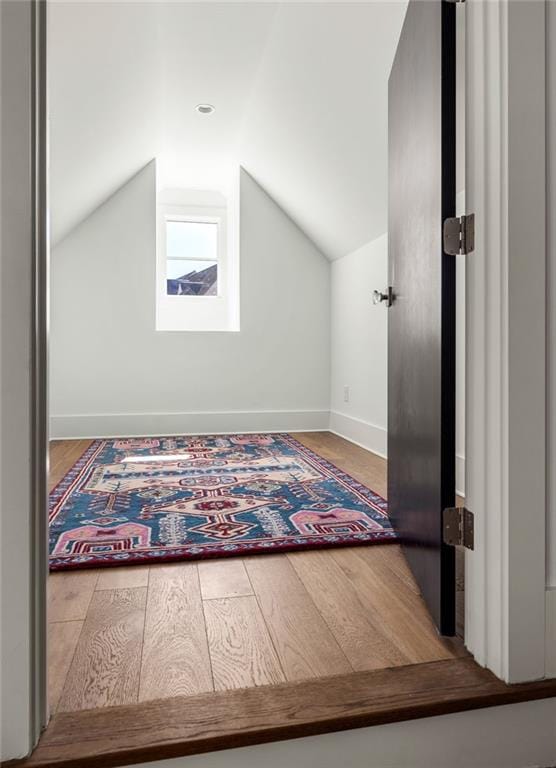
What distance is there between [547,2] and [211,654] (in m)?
1.46

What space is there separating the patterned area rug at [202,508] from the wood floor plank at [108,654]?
0.91 feet

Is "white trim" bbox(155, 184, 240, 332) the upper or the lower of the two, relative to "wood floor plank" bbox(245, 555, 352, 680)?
upper

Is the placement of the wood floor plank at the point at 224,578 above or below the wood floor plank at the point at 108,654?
above

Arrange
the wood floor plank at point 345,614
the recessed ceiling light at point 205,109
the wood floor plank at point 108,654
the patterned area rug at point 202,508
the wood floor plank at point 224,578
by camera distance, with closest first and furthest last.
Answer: the wood floor plank at point 108,654 → the wood floor plank at point 345,614 → the wood floor plank at point 224,578 → the patterned area rug at point 202,508 → the recessed ceiling light at point 205,109

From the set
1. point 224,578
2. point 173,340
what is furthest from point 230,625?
point 173,340

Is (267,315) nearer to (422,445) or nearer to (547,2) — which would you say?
(422,445)

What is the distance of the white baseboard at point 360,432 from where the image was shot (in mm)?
3238

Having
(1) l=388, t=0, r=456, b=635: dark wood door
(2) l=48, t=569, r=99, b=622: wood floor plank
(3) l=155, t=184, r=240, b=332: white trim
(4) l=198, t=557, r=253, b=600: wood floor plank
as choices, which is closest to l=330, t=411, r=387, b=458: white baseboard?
(3) l=155, t=184, r=240, b=332: white trim

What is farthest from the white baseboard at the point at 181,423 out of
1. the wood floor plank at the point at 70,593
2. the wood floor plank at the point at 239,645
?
the wood floor plank at the point at 239,645

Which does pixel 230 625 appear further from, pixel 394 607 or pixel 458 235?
pixel 458 235

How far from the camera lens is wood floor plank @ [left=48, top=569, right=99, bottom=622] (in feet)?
4.14

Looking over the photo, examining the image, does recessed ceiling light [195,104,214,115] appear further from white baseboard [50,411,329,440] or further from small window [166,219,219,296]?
white baseboard [50,411,329,440]

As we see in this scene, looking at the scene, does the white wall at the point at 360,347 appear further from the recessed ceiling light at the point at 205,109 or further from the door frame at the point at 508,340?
the door frame at the point at 508,340

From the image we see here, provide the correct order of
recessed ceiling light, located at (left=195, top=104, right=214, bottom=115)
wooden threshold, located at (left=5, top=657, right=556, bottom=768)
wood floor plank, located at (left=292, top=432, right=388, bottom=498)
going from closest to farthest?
wooden threshold, located at (left=5, top=657, right=556, bottom=768), wood floor plank, located at (left=292, top=432, right=388, bottom=498), recessed ceiling light, located at (left=195, top=104, right=214, bottom=115)
